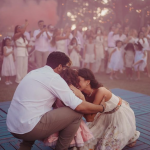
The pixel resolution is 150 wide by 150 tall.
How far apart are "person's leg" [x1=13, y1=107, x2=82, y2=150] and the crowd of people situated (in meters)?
5.35

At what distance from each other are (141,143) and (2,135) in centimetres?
191

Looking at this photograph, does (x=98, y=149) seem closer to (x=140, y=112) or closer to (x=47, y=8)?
(x=140, y=112)

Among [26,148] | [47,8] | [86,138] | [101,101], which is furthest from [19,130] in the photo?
[47,8]

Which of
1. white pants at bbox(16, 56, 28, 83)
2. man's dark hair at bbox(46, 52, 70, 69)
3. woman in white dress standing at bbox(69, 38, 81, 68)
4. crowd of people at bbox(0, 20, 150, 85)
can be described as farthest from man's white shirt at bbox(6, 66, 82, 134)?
woman in white dress standing at bbox(69, 38, 81, 68)

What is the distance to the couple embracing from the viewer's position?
2402 mm

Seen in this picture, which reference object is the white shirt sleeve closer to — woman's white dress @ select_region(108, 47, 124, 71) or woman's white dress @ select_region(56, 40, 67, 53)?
woman's white dress @ select_region(56, 40, 67, 53)

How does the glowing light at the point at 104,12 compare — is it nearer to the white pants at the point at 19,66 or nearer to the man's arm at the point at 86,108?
the white pants at the point at 19,66

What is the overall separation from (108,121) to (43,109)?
106 cm

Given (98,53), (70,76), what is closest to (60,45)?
(98,53)

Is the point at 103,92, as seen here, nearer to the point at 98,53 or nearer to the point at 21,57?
the point at 21,57

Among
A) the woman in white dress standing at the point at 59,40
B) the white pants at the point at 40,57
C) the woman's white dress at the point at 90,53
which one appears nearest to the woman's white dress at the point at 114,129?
the white pants at the point at 40,57

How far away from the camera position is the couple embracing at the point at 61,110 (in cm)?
240

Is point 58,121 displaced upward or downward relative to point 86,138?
upward

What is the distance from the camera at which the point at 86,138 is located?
9.07ft
